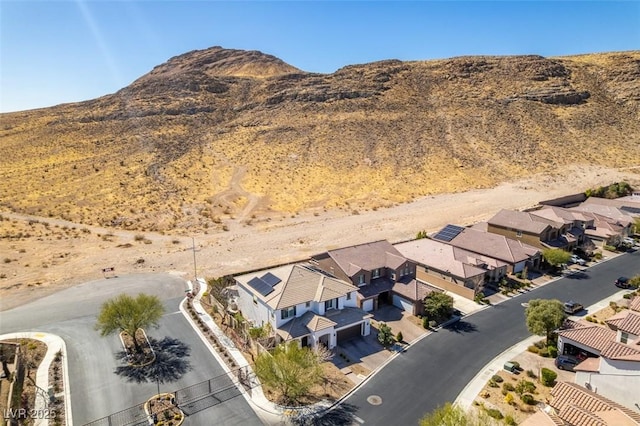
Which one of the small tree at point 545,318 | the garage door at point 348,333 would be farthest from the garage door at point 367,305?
the small tree at point 545,318

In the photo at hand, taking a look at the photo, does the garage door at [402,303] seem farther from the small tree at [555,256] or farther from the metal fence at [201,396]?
the small tree at [555,256]

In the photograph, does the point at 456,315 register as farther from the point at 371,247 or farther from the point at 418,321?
the point at 371,247

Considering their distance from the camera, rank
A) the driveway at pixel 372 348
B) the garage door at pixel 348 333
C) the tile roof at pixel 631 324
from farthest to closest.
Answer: the garage door at pixel 348 333 → the driveway at pixel 372 348 → the tile roof at pixel 631 324

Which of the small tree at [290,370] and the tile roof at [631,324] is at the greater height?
the small tree at [290,370]

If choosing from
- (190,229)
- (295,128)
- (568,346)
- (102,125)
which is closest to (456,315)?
(568,346)

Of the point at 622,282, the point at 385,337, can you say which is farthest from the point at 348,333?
the point at 622,282

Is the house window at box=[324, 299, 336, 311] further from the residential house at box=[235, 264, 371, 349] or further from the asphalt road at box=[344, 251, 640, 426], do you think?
the asphalt road at box=[344, 251, 640, 426]

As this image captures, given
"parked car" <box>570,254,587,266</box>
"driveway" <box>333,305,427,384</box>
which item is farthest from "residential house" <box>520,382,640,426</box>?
"parked car" <box>570,254,587,266</box>
